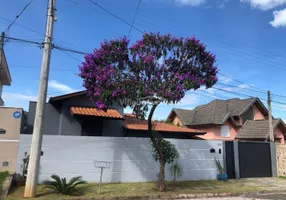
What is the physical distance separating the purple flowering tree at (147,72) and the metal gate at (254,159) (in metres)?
6.47

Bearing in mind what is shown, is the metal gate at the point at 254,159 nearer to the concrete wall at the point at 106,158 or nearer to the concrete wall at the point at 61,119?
the concrete wall at the point at 106,158

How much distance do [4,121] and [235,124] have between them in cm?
2046

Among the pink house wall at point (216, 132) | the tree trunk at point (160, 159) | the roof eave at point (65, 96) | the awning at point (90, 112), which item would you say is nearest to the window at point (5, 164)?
the awning at point (90, 112)

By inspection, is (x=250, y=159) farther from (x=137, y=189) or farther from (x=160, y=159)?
(x=137, y=189)

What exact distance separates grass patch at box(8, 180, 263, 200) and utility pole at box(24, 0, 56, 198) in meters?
0.45

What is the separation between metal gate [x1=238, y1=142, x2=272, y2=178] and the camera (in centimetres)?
1523

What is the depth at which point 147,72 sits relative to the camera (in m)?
9.86

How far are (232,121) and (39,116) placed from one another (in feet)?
69.6

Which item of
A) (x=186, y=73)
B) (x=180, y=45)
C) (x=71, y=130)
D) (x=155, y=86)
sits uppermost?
(x=180, y=45)

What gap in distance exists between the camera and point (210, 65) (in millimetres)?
10523

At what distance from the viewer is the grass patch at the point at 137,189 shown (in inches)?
357

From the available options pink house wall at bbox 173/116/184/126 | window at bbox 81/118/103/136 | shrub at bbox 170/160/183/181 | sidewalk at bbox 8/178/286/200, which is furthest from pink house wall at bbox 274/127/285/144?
window at bbox 81/118/103/136

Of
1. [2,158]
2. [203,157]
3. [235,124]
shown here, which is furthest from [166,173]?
[235,124]

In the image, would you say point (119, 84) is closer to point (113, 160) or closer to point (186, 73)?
point (186, 73)
